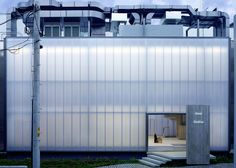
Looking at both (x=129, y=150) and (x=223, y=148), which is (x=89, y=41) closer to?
(x=129, y=150)

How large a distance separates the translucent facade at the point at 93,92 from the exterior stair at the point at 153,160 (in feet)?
4.00

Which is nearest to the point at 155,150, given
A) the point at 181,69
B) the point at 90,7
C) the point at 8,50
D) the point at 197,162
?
the point at 197,162

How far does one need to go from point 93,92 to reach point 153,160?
5.00 m

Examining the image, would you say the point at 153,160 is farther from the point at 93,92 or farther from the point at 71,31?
the point at 71,31

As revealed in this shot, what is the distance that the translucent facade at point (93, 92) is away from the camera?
69.9 feet

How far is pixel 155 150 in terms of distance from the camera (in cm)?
2130

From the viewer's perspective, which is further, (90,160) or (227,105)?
(227,105)

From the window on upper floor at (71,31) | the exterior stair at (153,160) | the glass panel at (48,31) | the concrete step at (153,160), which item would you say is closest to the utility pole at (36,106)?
the exterior stair at (153,160)

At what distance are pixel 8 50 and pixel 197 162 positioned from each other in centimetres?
1162

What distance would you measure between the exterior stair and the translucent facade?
4.00 feet

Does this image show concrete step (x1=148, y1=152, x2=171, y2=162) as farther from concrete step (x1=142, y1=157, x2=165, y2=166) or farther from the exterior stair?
concrete step (x1=142, y1=157, x2=165, y2=166)

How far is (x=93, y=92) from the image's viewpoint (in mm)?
21328

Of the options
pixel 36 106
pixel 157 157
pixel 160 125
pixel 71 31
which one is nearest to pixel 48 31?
pixel 71 31

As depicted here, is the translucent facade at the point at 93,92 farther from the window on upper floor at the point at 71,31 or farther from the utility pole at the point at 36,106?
the window on upper floor at the point at 71,31
